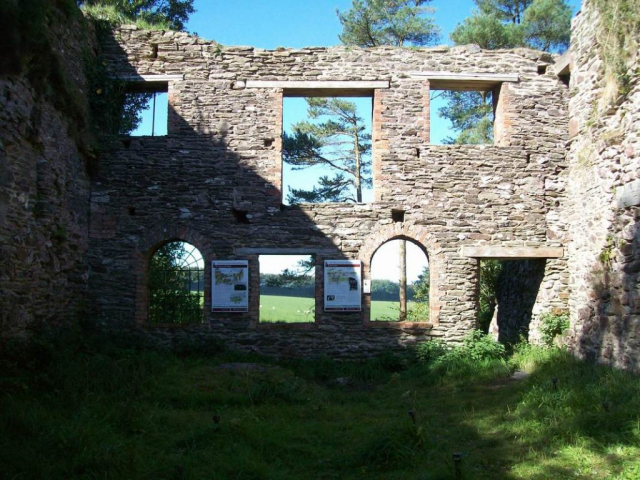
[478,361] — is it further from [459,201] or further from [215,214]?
[215,214]

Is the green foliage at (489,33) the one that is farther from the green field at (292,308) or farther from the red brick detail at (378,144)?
the green field at (292,308)

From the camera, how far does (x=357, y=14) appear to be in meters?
18.9

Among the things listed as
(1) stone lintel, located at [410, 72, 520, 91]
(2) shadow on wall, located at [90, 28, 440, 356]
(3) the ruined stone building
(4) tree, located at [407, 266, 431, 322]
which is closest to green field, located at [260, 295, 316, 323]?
(4) tree, located at [407, 266, 431, 322]

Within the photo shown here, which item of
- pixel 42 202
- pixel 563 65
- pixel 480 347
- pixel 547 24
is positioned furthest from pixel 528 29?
pixel 42 202

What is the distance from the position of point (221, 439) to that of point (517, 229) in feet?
23.2

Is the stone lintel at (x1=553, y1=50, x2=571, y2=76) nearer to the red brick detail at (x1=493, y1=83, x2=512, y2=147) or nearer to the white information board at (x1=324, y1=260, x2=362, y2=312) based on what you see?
the red brick detail at (x1=493, y1=83, x2=512, y2=147)

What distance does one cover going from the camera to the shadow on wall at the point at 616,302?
24.6 ft

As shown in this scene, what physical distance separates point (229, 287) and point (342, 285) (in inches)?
82.1

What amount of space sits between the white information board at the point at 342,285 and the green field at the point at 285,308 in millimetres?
10440

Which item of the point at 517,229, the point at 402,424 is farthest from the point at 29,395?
the point at 517,229

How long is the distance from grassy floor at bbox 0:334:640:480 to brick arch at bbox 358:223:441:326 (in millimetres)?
1483

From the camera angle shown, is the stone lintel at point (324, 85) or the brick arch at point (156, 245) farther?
the stone lintel at point (324, 85)

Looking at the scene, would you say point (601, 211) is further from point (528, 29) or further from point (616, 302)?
point (528, 29)

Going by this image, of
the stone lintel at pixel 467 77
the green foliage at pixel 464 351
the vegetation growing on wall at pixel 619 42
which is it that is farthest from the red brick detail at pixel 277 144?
the vegetation growing on wall at pixel 619 42
